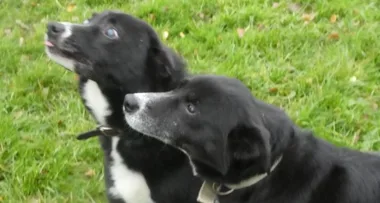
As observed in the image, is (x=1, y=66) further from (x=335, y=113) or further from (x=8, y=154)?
(x=335, y=113)

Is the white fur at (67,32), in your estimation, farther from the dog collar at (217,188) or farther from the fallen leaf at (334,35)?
the fallen leaf at (334,35)

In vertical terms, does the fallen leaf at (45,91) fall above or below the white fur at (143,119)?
below

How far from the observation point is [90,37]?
3.73m

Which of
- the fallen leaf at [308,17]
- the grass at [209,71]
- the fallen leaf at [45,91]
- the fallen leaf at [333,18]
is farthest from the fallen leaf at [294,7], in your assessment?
the fallen leaf at [45,91]

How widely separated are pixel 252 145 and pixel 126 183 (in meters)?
0.97

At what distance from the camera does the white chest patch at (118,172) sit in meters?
3.76

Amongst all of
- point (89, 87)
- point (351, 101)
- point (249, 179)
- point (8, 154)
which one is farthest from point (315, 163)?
point (8, 154)

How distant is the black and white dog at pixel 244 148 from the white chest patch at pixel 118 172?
392mm

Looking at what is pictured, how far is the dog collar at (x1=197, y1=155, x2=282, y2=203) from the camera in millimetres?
3307

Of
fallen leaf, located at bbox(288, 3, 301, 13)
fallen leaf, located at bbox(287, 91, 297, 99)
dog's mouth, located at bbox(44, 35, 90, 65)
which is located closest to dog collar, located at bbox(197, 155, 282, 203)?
dog's mouth, located at bbox(44, 35, 90, 65)

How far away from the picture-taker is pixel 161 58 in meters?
3.72

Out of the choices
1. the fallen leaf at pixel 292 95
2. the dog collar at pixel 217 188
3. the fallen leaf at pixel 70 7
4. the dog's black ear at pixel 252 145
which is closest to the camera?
the dog's black ear at pixel 252 145

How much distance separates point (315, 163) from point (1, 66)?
3.23 metres

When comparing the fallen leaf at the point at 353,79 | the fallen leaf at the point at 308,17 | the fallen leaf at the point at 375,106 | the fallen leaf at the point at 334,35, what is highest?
the fallen leaf at the point at 353,79
